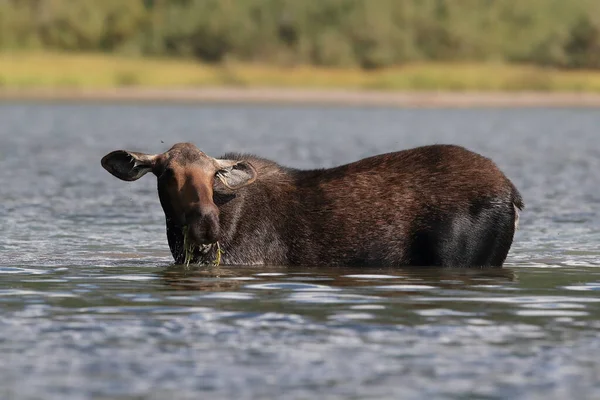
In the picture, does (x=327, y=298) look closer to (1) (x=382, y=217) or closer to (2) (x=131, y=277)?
(1) (x=382, y=217)

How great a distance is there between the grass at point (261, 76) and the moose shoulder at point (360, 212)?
66.0 metres

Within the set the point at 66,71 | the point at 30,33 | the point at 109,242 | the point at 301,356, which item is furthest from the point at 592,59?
the point at 301,356

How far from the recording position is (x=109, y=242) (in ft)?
60.0

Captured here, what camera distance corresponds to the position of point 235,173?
15.2 m

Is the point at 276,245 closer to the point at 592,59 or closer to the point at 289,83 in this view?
the point at 289,83

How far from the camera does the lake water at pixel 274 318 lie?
9.55 metres

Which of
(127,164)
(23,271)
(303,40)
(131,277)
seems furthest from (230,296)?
(303,40)

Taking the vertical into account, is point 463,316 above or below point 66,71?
below

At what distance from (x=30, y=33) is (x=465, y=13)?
105ft

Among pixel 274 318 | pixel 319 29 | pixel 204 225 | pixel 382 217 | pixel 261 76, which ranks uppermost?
pixel 319 29

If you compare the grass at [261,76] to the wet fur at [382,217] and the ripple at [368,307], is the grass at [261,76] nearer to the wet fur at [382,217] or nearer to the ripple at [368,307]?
the wet fur at [382,217]

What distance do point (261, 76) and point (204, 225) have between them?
7528 cm

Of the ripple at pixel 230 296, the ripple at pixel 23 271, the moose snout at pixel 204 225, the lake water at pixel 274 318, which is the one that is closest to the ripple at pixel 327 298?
the lake water at pixel 274 318

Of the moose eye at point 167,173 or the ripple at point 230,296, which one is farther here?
the moose eye at point 167,173
